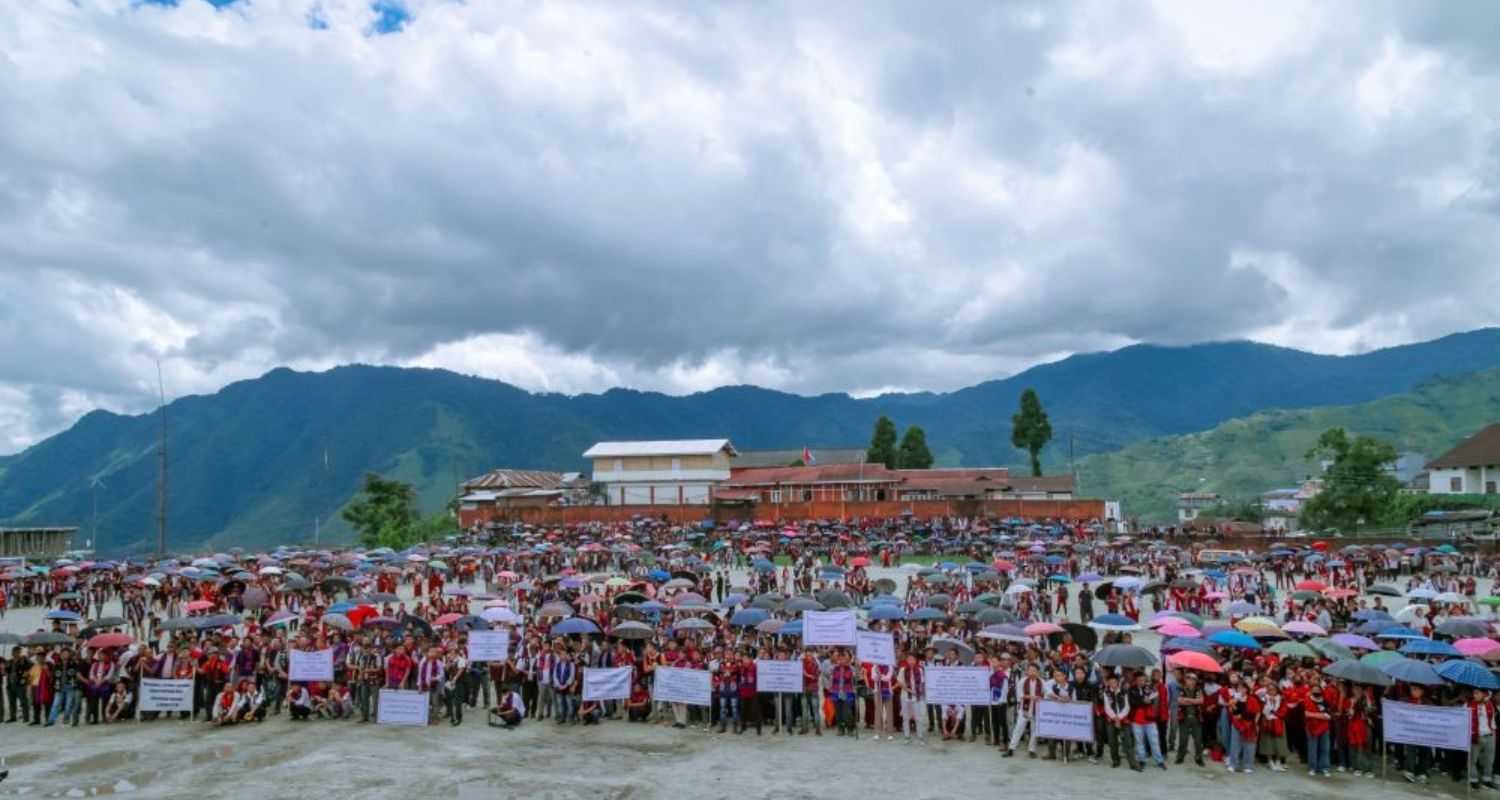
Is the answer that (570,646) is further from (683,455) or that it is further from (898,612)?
(683,455)

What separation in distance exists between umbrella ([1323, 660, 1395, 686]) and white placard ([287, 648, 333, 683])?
51.7 feet

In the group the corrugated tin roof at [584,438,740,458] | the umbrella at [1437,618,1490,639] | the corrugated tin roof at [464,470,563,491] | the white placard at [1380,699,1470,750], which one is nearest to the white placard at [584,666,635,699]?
the white placard at [1380,699,1470,750]

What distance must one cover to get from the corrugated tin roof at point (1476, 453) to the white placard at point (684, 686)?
251 feet

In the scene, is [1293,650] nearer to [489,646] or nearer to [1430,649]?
[1430,649]

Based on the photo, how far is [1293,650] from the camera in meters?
15.5

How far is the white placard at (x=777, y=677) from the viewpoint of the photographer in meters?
16.4

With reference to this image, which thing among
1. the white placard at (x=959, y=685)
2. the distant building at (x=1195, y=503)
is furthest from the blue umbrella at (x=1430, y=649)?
the distant building at (x=1195, y=503)

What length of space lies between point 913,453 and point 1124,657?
87.4 meters

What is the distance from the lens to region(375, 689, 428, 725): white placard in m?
17.0

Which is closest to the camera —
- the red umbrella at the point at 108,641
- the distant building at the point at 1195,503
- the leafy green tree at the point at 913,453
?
the red umbrella at the point at 108,641

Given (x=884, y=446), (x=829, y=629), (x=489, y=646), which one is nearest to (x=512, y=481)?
(x=884, y=446)

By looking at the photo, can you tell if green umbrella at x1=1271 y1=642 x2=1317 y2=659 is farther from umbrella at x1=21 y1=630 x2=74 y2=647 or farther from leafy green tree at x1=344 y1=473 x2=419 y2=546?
leafy green tree at x1=344 y1=473 x2=419 y2=546

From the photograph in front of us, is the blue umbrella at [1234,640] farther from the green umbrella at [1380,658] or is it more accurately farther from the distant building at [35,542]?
the distant building at [35,542]

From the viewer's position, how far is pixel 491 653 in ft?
58.8
